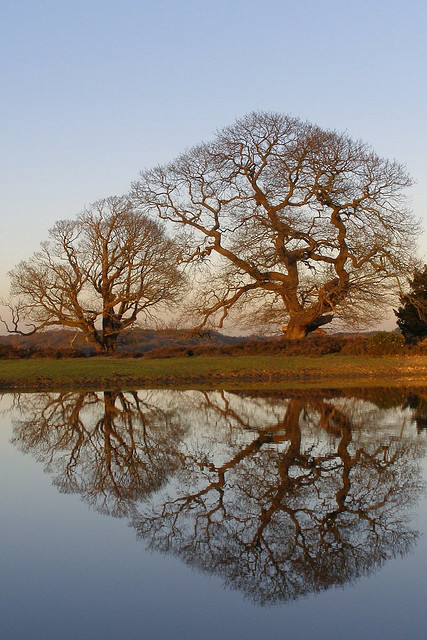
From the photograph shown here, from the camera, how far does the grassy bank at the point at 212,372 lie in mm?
24281

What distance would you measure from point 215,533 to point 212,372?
781 inches

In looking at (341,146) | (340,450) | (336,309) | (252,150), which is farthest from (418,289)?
(340,450)

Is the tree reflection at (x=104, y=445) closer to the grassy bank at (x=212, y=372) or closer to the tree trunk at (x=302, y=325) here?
the grassy bank at (x=212, y=372)

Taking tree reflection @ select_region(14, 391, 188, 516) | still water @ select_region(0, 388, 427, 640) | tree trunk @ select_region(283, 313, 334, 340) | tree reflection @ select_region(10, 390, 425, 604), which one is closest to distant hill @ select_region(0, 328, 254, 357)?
tree trunk @ select_region(283, 313, 334, 340)

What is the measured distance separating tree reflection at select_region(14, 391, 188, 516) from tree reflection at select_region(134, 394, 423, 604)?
47 centimetres

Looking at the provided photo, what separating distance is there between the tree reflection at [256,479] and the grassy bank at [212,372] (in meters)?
7.31

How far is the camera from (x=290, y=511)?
23.6 feet

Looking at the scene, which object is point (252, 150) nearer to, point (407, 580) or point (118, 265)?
point (118, 265)

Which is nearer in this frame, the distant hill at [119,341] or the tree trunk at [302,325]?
the tree trunk at [302,325]

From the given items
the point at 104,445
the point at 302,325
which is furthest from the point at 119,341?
the point at 104,445

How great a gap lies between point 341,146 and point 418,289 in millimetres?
8141

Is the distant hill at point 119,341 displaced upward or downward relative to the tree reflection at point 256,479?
upward

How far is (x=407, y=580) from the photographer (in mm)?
5340

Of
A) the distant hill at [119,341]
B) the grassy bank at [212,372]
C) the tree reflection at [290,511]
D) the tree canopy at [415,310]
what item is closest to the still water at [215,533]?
the tree reflection at [290,511]
